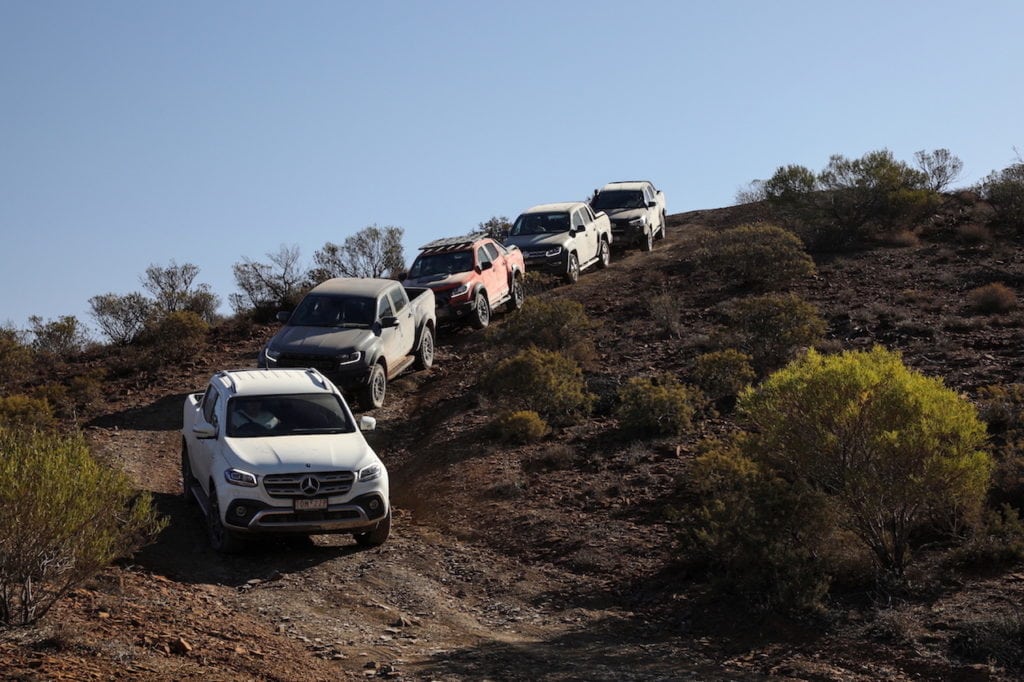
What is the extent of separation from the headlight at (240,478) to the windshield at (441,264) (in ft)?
37.4

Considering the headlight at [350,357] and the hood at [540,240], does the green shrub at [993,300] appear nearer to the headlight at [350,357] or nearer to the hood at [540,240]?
the hood at [540,240]

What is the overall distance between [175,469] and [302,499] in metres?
4.57

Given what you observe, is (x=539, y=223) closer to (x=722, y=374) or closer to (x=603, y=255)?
(x=603, y=255)

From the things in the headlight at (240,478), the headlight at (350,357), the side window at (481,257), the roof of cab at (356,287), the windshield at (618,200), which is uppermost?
the windshield at (618,200)

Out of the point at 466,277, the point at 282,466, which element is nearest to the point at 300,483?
the point at 282,466

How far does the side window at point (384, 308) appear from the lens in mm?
17547

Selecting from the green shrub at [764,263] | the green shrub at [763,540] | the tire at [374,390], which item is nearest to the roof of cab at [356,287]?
the tire at [374,390]

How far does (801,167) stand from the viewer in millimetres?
31734

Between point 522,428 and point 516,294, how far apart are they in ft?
28.2

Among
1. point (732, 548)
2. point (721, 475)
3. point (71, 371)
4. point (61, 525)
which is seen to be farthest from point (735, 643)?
point (71, 371)

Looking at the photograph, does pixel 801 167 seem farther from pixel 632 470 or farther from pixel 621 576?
pixel 621 576

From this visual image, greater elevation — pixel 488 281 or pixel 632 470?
pixel 488 281

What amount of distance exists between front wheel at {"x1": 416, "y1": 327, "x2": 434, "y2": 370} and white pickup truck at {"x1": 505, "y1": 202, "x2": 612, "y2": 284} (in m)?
6.61

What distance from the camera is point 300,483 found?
10.7m
